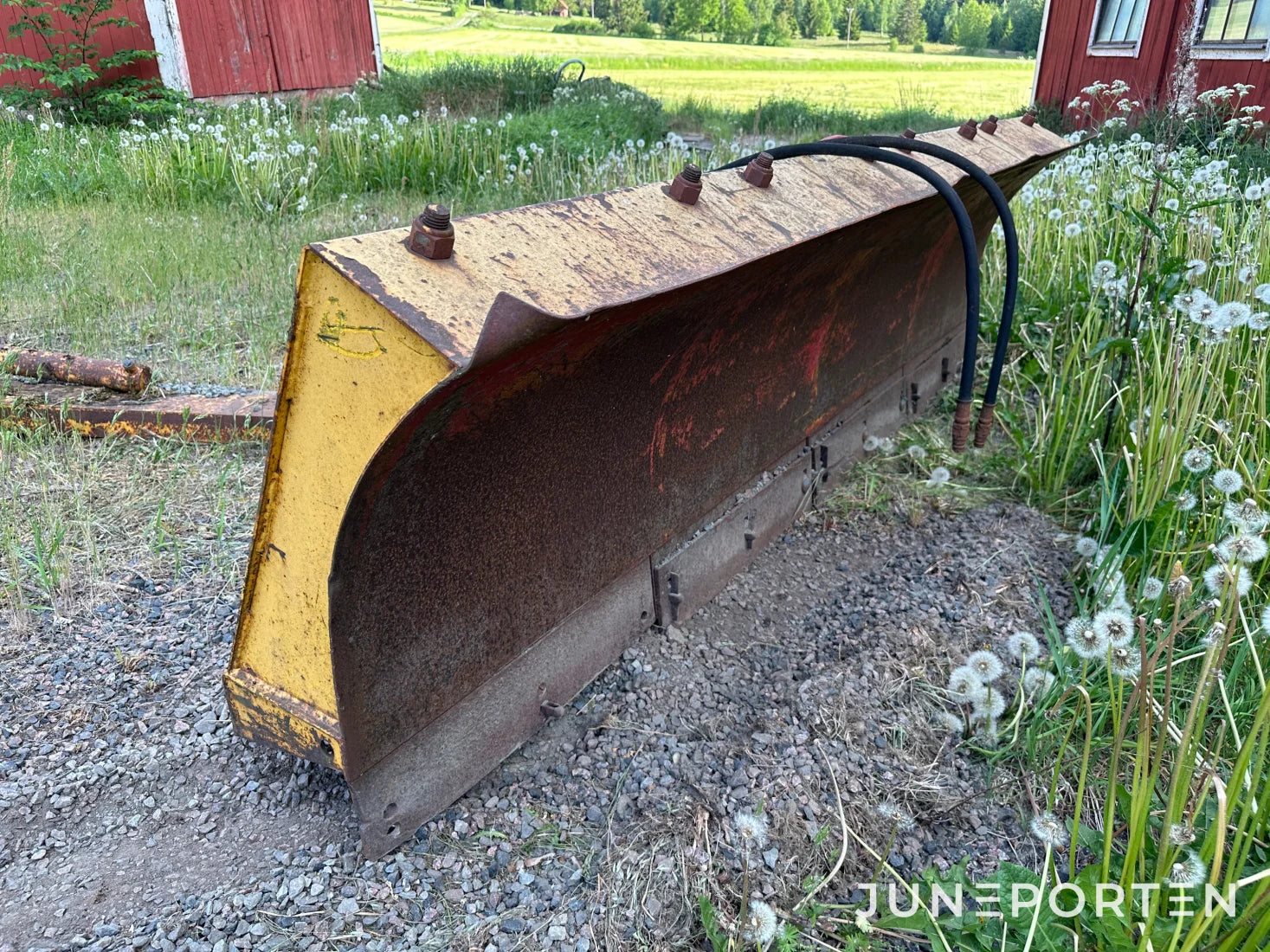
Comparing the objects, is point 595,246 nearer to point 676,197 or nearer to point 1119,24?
point 676,197

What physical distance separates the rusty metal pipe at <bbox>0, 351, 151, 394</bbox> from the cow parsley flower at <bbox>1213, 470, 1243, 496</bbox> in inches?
133

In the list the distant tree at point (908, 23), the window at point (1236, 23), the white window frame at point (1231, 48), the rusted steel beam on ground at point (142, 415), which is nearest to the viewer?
the rusted steel beam on ground at point (142, 415)

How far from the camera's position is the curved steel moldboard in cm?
129

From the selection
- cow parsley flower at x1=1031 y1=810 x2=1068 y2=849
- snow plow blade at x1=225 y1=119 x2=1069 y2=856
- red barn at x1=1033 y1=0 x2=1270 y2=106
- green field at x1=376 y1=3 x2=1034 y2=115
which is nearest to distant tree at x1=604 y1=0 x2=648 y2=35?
green field at x1=376 y1=3 x2=1034 y2=115

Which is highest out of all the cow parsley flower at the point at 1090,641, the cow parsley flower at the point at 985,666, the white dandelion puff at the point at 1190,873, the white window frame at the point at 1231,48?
the white window frame at the point at 1231,48

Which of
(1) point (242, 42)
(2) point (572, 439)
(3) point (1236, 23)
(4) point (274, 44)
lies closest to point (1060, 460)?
(2) point (572, 439)

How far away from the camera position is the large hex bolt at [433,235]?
1.15 m

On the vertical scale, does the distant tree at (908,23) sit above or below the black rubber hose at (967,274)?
above

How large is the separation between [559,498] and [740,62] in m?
33.2

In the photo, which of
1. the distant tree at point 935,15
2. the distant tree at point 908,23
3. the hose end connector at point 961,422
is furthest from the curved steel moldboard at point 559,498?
the distant tree at point 935,15

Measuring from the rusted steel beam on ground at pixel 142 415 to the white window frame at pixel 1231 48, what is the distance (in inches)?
422

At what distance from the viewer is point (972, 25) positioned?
39344 mm

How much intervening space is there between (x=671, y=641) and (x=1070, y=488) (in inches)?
65.8

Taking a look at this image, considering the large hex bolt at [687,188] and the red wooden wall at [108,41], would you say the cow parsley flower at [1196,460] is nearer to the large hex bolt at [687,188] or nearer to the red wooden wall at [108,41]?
the large hex bolt at [687,188]
